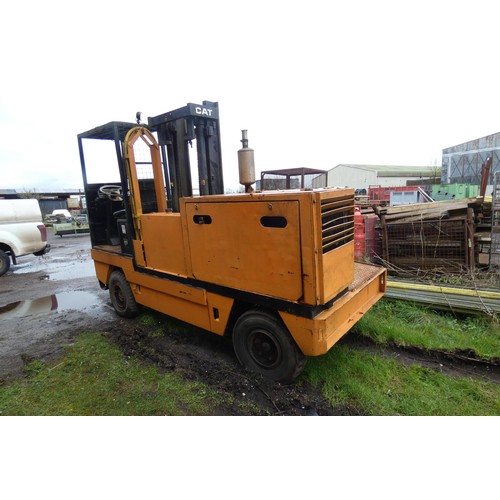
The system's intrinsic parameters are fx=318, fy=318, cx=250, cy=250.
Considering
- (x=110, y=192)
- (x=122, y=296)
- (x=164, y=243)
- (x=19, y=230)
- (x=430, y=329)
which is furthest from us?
(x=19, y=230)

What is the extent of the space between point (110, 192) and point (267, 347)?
4.05 metres

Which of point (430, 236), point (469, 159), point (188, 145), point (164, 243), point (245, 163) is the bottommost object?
point (430, 236)

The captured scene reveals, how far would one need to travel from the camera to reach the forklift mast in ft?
13.3

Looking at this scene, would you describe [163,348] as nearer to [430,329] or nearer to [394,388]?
[394,388]

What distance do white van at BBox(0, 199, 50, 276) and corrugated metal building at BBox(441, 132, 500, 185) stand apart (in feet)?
119

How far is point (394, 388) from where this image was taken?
306cm

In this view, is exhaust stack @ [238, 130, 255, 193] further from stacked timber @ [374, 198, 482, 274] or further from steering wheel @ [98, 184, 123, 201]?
stacked timber @ [374, 198, 482, 274]

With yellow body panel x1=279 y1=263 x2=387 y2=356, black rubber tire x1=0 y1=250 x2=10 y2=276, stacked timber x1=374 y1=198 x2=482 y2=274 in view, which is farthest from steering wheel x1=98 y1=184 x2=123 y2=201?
black rubber tire x1=0 y1=250 x2=10 y2=276

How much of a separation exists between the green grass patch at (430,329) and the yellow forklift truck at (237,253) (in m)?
0.60

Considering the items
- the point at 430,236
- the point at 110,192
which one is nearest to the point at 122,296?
the point at 110,192

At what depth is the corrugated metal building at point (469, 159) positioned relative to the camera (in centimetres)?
3184

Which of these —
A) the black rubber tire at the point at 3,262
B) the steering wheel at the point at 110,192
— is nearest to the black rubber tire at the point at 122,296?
the steering wheel at the point at 110,192

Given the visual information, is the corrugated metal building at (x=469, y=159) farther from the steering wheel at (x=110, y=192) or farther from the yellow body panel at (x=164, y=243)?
the yellow body panel at (x=164, y=243)

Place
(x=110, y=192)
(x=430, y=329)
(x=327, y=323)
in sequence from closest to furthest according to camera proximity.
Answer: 1. (x=327, y=323)
2. (x=430, y=329)
3. (x=110, y=192)
